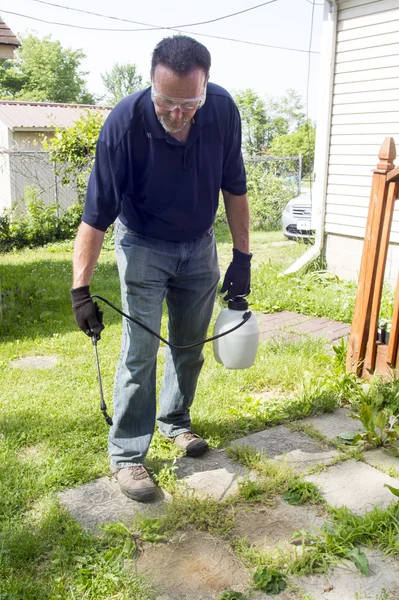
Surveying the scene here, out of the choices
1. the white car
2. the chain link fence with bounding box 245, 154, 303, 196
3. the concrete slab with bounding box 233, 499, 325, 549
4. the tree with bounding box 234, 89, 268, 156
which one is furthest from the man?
the tree with bounding box 234, 89, 268, 156

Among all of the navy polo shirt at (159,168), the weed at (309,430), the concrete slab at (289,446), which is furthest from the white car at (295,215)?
the navy polo shirt at (159,168)

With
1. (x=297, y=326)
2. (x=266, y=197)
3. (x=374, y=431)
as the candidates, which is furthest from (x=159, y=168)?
(x=266, y=197)

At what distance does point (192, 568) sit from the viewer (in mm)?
2203

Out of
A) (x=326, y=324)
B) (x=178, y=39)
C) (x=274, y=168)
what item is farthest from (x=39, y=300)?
(x=274, y=168)

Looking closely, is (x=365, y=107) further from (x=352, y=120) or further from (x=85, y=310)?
(x=85, y=310)

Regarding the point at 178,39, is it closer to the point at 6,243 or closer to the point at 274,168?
the point at 6,243

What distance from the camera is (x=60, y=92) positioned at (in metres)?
60.7

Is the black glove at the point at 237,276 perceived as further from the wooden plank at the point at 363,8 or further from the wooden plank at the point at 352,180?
the wooden plank at the point at 363,8

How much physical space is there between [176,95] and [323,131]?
5204 millimetres

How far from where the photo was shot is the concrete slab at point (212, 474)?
2721 millimetres

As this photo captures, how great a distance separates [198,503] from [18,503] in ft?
2.54

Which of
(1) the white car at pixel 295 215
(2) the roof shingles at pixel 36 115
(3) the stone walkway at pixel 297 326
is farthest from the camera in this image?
(2) the roof shingles at pixel 36 115

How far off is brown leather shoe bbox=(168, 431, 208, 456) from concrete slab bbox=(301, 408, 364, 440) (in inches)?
27.8

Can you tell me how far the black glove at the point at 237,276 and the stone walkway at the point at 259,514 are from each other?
A: 80 cm
